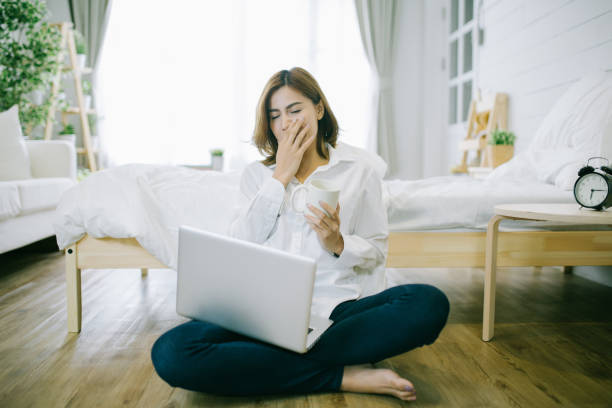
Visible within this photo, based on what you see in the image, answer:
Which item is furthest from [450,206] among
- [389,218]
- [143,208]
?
[143,208]

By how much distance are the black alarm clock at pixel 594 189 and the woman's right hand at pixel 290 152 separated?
0.86m

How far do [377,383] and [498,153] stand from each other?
198cm

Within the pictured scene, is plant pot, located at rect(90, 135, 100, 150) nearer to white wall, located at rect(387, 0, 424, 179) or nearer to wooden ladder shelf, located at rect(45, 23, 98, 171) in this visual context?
wooden ladder shelf, located at rect(45, 23, 98, 171)

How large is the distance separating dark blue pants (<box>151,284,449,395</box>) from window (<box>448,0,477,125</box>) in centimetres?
321

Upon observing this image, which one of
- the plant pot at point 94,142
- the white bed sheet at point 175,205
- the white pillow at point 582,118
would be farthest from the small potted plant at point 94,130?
the white pillow at point 582,118

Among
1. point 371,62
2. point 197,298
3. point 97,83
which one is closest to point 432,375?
point 197,298

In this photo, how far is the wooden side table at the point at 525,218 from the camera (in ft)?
3.83

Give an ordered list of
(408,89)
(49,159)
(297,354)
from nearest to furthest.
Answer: (297,354) < (49,159) < (408,89)

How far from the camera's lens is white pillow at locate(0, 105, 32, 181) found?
258 centimetres

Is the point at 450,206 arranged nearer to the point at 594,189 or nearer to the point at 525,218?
the point at 525,218

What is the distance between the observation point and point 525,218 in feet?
4.23

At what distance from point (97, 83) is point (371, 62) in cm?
279

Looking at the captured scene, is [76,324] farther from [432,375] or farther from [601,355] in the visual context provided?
[601,355]

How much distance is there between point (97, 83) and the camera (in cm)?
429
